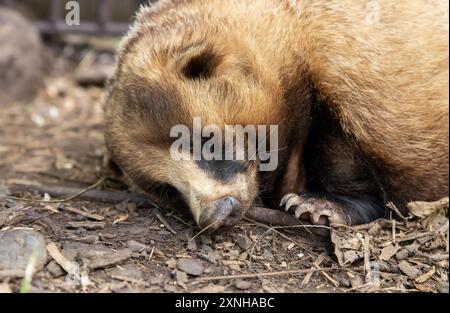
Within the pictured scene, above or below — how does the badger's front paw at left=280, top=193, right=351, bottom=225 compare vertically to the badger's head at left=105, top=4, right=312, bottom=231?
below

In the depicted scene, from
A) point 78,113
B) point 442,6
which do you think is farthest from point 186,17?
point 78,113

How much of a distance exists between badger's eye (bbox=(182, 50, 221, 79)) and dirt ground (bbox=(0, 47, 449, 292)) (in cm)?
130

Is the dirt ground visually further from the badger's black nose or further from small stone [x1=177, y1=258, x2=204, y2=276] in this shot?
the badger's black nose

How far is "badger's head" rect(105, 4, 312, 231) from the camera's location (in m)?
5.14

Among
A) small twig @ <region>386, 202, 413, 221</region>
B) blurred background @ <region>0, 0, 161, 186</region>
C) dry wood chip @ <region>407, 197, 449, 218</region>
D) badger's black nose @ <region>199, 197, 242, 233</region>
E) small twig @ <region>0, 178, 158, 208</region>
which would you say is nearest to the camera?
badger's black nose @ <region>199, 197, 242, 233</region>

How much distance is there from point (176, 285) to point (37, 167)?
336 centimetres

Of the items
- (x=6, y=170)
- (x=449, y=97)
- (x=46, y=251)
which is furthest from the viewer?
(x=6, y=170)

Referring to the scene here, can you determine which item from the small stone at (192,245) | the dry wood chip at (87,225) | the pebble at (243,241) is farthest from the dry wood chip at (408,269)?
the dry wood chip at (87,225)

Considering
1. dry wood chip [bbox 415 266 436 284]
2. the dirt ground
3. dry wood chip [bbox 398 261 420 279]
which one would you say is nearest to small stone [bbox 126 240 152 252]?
the dirt ground

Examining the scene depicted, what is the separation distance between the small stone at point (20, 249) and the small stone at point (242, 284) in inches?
54.3

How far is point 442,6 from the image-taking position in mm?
5484

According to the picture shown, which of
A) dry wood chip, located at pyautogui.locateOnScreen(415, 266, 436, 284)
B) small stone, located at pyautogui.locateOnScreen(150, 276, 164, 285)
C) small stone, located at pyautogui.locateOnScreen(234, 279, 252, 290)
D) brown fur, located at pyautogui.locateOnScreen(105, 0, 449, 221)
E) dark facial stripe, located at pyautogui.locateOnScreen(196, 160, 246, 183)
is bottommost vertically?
dry wood chip, located at pyautogui.locateOnScreen(415, 266, 436, 284)

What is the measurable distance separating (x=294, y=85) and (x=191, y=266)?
1.78m
